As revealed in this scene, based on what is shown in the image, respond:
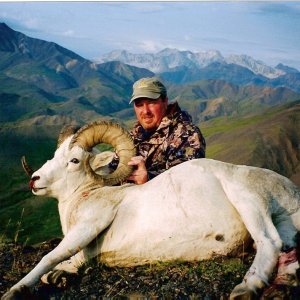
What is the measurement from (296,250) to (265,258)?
2.90 feet

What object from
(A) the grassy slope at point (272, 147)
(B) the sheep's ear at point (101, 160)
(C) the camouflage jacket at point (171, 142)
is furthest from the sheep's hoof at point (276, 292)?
(A) the grassy slope at point (272, 147)

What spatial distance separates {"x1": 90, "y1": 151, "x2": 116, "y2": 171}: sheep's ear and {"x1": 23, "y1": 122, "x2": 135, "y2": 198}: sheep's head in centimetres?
47

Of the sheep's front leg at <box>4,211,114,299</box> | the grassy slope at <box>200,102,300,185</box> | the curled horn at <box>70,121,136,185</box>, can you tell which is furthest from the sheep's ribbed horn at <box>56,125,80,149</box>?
the grassy slope at <box>200,102,300,185</box>

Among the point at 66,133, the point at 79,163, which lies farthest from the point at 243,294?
the point at 66,133

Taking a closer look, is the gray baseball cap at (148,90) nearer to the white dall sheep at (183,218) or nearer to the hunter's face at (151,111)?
the hunter's face at (151,111)

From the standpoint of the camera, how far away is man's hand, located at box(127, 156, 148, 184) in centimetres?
974

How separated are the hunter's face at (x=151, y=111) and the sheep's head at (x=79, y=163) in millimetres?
1806

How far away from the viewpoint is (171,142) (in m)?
11.1

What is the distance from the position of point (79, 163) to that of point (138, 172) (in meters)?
1.20

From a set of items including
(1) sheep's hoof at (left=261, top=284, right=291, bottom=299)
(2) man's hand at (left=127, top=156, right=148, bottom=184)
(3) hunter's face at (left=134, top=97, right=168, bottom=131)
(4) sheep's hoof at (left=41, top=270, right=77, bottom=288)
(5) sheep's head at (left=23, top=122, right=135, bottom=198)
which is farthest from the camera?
(3) hunter's face at (left=134, top=97, right=168, bottom=131)

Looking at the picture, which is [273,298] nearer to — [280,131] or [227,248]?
[227,248]

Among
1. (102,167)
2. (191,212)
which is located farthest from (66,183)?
(191,212)

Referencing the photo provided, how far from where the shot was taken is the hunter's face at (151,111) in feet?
37.4

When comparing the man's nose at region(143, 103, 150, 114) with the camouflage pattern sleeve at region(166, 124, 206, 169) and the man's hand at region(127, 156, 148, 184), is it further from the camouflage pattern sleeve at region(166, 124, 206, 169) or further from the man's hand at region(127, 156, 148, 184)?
Answer: the man's hand at region(127, 156, 148, 184)
